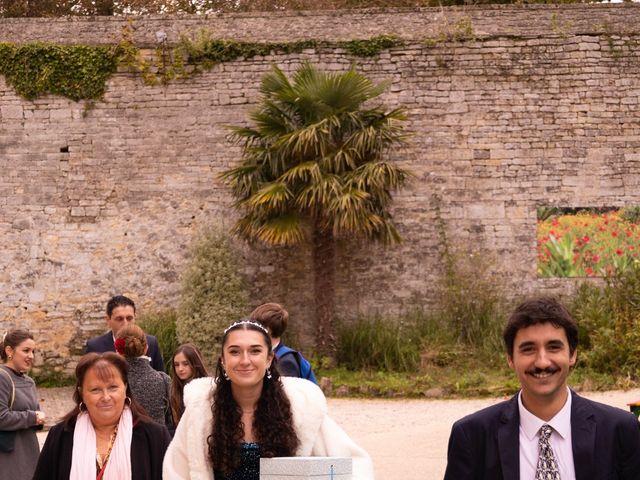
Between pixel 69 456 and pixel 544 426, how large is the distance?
1872 millimetres

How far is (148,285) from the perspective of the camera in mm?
14398

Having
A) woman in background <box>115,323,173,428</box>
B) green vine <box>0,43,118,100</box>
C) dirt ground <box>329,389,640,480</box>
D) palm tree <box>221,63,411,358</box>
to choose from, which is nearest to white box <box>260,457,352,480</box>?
woman in background <box>115,323,173,428</box>

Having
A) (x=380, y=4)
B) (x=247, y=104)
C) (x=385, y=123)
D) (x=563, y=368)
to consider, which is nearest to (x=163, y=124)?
(x=247, y=104)

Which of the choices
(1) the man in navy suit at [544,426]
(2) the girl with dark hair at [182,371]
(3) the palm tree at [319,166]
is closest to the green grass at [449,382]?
(3) the palm tree at [319,166]

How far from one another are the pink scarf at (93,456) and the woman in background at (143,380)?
6.35ft

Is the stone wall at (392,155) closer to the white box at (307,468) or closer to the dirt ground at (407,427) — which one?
the dirt ground at (407,427)

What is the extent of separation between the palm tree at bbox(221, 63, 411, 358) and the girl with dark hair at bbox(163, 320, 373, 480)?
28.4 feet

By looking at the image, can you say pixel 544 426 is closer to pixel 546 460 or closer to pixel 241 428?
pixel 546 460

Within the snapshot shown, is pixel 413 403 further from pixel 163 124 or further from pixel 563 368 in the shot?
pixel 563 368

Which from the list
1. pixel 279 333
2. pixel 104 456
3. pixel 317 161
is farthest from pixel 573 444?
pixel 317 161

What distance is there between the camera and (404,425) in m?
10.5

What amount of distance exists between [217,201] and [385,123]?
2618 mm

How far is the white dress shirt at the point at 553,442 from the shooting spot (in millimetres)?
3123

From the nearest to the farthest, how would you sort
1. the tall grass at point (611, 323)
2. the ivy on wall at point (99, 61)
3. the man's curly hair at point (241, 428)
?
the man's curly hair at point (241, 428) → the tall grass at point (611, 323) → the ivy on wall at point (99, 61)
